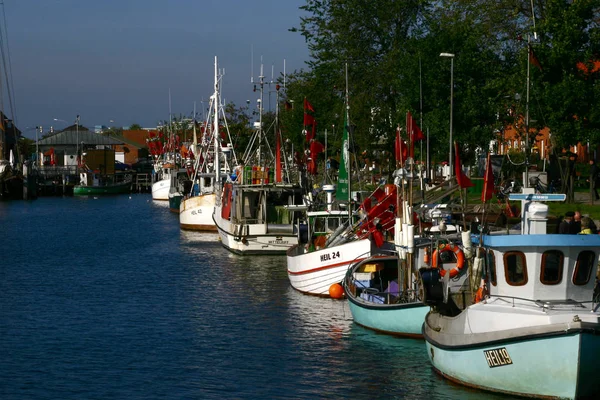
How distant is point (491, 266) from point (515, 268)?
0.80 meters

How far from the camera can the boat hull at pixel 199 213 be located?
2714 inches

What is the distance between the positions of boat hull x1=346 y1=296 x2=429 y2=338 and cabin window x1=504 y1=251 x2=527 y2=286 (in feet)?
17.7

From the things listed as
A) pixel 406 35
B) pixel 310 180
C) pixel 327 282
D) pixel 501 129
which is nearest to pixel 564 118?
pixel 501 129

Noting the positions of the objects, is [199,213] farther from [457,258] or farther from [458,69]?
[457,258]

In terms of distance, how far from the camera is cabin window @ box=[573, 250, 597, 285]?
854 inches

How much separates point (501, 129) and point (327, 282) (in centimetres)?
2764

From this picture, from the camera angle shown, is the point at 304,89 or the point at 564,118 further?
the point at 304,89

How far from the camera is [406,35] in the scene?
7912 centimetres

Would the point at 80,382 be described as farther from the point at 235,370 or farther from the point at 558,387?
the point at 558,387

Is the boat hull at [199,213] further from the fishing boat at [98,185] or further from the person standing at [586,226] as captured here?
the fishing boat at [98,185]

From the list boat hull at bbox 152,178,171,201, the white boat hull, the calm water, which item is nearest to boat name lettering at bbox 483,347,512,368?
the calm water

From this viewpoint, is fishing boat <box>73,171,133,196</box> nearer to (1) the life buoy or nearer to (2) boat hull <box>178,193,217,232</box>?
(2) boat hull <box>178,193,217,232</box>

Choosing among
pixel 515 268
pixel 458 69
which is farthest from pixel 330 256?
pixel 458 69

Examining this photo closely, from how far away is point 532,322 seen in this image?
20.9 m
